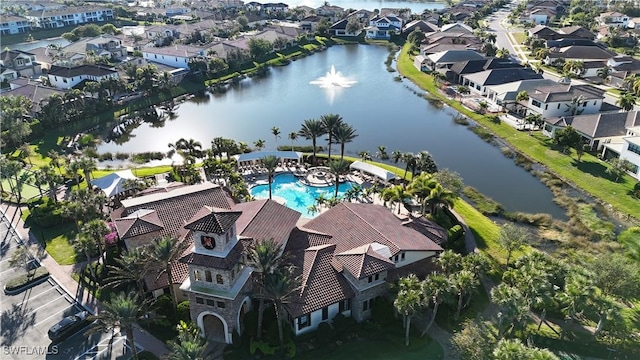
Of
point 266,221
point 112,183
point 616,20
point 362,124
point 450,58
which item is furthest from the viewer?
point 616,20

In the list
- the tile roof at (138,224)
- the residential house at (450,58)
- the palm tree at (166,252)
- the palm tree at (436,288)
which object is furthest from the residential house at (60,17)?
the palm tree at (436,288)

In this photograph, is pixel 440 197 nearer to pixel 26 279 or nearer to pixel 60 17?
pixel 26 279

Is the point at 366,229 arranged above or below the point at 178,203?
below

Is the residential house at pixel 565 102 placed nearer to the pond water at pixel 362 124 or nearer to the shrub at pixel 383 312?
→ the pond water at pixel 362 124

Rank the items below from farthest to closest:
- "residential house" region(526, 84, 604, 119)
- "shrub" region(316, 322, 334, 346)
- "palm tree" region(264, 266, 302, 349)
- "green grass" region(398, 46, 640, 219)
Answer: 1. "residential house" region(526, 84, 604, 119)
2. "green grass" region(398, 46, 640, 219)
3. "shrub" region(316, 322, 334, 346)
4. "palm tree" region(264, 266, 302, 349)

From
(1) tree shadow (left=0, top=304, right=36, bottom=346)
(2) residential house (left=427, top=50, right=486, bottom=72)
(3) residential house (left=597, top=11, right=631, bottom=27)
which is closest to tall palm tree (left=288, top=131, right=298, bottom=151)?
(1) tree shadow (left=0, top=304, right=36, bottom=346)

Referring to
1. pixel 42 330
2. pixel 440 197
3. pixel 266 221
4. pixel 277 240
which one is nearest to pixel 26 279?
pixel 42 330

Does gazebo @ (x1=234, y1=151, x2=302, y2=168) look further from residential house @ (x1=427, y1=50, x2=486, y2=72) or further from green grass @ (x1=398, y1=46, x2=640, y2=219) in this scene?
residential house @ (x1=427, y1=50, x2=486, y2=72)
